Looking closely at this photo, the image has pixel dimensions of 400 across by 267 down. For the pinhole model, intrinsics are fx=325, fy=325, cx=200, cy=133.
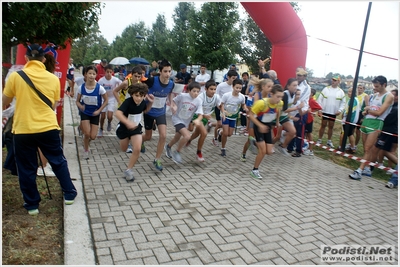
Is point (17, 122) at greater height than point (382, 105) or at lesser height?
lesser

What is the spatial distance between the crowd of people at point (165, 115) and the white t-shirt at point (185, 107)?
18 millimetres

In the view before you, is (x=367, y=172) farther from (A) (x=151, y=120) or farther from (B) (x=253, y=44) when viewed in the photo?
(B) (x=253, y=44)

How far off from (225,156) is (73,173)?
3.12 m

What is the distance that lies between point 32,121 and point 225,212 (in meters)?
2.47

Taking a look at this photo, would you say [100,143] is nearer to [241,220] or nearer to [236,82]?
[236,82]

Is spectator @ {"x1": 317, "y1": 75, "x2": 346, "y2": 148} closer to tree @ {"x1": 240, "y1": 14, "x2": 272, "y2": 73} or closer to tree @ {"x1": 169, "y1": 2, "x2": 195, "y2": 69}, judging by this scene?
tree @ {"x1": 240, "y1": 14, "x2": 272, "y2": 73}

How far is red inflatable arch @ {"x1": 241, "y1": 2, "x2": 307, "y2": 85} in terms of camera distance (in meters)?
7.52

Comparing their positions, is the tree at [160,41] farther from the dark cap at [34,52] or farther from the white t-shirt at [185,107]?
the dark cap at [34,52]

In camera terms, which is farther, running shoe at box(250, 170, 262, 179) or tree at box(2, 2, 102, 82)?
running shoe at box(250, 170, 262, 179)

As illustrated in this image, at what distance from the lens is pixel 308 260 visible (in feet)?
10.3

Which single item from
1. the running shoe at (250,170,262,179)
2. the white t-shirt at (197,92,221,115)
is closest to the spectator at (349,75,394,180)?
the running shoe at (250,170,262,179)

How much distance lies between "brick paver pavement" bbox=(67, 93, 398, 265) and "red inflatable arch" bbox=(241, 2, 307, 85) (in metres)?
3.21

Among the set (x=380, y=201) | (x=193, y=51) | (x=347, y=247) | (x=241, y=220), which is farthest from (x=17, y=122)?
(x=193, y=51)

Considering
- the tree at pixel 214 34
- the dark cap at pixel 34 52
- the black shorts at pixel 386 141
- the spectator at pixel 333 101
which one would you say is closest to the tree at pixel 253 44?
the tree at pixel 214 34
